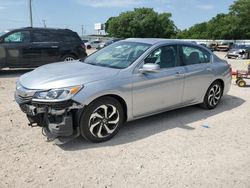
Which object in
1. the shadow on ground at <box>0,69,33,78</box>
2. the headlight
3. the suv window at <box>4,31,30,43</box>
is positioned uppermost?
the suv window at <box>4,31,30,43</box>

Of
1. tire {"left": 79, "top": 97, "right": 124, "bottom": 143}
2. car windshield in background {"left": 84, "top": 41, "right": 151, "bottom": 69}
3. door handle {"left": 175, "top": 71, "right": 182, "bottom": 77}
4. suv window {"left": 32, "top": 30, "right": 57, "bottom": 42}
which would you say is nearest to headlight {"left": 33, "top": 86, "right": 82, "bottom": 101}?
tire {"left": 79, "top": 97, "right": 124, "bottom": 143}

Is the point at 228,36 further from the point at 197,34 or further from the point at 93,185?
the point at 93,185

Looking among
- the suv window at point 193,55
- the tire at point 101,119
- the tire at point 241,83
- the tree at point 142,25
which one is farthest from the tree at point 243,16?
the tire at point 101,119

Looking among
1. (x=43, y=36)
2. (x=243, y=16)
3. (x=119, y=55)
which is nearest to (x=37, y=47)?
(x=43, y=36)

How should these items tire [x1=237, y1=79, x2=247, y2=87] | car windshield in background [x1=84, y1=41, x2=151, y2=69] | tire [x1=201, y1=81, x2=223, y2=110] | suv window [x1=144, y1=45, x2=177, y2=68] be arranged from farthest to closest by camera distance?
tire [x1=237, y1=79, x2=247, y2=87] < tire [x1=201, y1=81, x2=223, y2=110] < suv window [x1=144, y1=45, x2=177, y2=68] < car windshield in background [x1=84, y1=41, x2=151, y2=69]

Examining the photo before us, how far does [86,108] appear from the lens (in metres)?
4.61

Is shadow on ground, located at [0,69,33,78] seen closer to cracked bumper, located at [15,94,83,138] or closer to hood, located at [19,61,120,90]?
hood, located at [19,61,120,90]

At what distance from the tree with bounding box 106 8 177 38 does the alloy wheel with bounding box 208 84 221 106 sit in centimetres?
7569

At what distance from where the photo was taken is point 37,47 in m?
11.9

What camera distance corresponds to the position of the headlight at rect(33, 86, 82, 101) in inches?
175

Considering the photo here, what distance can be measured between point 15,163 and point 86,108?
120 centimetres

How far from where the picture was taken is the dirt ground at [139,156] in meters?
3.83

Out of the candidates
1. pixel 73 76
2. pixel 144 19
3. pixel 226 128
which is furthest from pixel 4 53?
pixel 144 19

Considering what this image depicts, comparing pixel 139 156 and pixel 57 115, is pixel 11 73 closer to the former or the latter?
pixel 57 115
